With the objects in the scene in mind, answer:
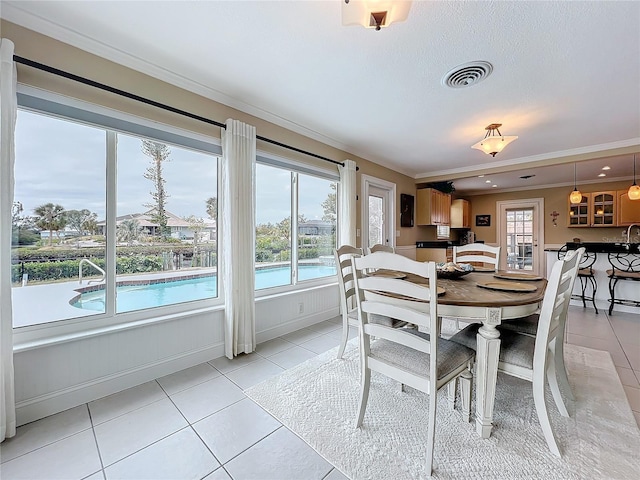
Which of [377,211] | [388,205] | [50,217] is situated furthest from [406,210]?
[50,217]

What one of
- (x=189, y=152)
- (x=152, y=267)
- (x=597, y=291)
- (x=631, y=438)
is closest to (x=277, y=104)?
(x=189, y=152)

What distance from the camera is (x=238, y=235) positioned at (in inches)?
99.7

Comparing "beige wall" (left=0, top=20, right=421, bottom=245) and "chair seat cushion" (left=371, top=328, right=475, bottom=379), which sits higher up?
"beige wall" (left=0, top=20, right=421, bottom=245)

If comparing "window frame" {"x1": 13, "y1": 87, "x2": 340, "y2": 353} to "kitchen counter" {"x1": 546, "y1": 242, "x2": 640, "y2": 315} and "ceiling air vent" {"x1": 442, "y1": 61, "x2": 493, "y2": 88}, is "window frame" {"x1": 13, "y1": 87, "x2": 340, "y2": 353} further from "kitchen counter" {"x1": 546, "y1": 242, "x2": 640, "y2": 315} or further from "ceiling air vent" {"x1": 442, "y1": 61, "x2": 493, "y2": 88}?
"kitchen counter" {"x1": 546, "y1": 242, "x2": 640, "y2": 315}

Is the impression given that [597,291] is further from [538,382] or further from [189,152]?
[189,152]

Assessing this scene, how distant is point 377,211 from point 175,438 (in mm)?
4102

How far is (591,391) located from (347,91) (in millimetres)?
3021

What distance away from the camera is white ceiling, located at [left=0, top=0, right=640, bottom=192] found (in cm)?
161

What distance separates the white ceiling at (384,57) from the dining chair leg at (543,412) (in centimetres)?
207

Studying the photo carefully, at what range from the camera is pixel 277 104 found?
2750 mm

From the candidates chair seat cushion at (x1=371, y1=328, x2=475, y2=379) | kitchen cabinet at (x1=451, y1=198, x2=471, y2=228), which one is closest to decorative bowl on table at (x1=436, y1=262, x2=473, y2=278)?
chair seat cushion at (x1=371, y1=328, x2=475, y2=379)

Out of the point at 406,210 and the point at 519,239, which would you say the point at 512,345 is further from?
the point at 519,239

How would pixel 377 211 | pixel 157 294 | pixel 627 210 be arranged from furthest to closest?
pixel 627 210, pixel 377 211, pixel 157 294

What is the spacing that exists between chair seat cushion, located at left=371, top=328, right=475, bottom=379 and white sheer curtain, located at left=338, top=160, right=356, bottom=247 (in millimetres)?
2265
